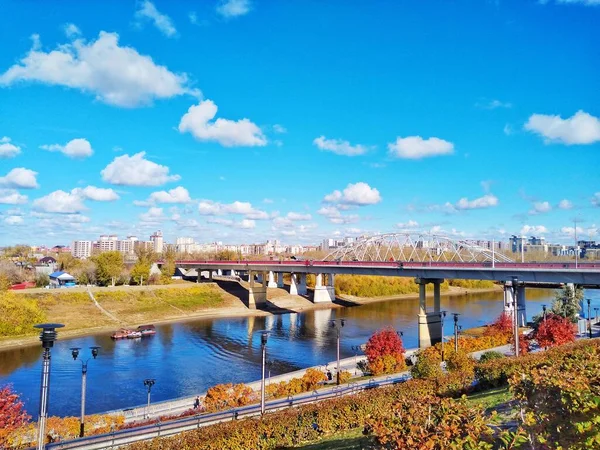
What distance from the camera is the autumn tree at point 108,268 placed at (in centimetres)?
8962

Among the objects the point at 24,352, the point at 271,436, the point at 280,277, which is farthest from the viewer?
the point at 280,277

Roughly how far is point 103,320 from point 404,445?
68141 mm

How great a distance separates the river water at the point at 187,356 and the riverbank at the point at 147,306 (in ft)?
13.7

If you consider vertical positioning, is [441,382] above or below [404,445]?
below

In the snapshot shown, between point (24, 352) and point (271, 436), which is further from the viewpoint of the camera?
point (24, 352)

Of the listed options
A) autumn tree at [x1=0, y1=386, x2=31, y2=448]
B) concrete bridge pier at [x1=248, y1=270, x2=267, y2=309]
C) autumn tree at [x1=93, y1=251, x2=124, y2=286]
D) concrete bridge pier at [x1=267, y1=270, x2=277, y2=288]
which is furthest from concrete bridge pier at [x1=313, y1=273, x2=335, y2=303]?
autumn tree at [x1=0, y1=386, x2=31, y2=448]

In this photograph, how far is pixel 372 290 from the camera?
104 metres

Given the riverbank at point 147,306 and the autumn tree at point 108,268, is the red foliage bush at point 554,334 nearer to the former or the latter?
the riverbank at point 147,306

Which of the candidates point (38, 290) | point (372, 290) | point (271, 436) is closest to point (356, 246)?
point (372, 290)

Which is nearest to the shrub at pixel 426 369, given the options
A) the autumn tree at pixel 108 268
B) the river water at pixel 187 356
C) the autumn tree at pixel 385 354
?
the autumn tree at pixel 385 354

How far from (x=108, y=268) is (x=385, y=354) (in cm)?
7008

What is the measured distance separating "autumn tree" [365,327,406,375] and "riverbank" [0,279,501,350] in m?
42.1

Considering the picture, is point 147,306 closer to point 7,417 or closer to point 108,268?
point 108,268

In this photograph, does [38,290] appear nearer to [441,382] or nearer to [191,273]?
[191,273]
